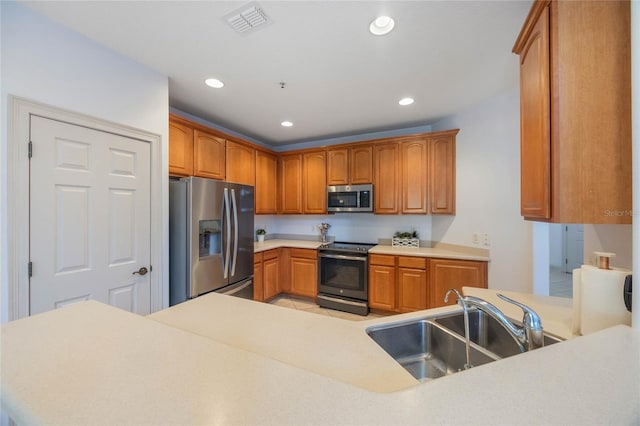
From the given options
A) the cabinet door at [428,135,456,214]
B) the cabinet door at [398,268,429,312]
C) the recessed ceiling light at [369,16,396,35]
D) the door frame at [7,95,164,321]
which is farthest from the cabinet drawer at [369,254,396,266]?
the door frame at [7,95,164,321]

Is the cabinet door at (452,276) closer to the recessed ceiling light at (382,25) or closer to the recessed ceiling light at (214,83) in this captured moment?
the recessed ceiling light at (382,25)

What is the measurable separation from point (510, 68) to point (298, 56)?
1.74 meters

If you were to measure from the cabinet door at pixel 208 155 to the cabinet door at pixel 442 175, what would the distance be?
2642 mm

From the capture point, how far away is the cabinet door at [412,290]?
2.83 meters

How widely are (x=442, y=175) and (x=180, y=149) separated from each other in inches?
119

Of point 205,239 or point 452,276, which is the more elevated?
point 205,239

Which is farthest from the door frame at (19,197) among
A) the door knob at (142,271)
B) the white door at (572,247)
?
the white door at (572,247)

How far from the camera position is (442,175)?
3.01 m

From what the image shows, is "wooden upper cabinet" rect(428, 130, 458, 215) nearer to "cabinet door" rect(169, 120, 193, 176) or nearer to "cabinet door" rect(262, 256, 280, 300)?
"cabinet door" rect(262, 256, 280, 300)

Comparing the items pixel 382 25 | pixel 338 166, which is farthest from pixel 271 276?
pixel 382 25

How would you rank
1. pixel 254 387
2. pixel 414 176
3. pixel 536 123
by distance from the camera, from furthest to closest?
pixel 414 176 < pixel 536 123 < pixel 254 387

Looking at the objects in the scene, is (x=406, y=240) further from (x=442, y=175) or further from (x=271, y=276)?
(x=271, y=276)

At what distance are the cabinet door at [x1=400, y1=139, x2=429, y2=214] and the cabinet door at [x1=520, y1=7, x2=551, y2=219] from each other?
1805 millimetres

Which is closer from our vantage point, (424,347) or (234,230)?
(424,347)
